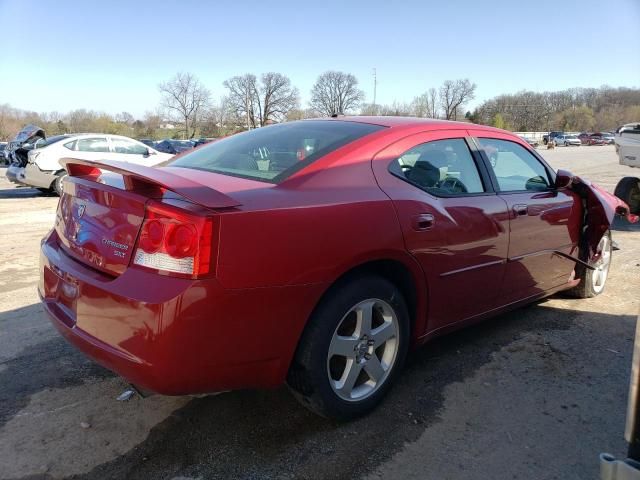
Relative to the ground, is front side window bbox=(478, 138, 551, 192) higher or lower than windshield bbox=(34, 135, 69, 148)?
lower

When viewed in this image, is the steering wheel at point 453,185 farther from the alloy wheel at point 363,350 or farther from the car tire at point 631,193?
the car tire at point 631,193

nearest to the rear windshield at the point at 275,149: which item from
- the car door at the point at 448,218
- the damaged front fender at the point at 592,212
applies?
the car door at the point at 448,218

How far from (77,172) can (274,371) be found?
1501 mm

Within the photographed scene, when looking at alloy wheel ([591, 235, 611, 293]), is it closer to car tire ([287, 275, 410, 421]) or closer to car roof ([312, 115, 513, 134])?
car roof ([312, 115, 513, 134])

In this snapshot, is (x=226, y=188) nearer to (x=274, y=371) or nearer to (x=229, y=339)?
(x=229, y=339)

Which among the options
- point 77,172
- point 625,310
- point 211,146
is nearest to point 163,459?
point 77,172

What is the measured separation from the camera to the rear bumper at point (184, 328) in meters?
2.01

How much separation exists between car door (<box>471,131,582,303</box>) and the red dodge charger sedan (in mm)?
26

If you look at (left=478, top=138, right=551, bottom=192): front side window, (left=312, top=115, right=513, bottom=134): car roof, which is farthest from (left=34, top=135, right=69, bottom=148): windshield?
(left=478, top=138, right=551, bottom=192): front side window

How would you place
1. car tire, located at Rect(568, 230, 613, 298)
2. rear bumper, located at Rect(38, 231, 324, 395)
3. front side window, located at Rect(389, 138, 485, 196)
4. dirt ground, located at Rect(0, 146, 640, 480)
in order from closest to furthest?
rear bumper, located at Rect(38, 231, 324, 395) < dirt ground, located at Rect(0, 146, 640, 480) < front side window, located at Rect(389, 138, 485, 196) < car tire, located at Rect(568, 230, 613, 298)

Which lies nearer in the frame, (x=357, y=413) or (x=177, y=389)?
(x=177, y=389)

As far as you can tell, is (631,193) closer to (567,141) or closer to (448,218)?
(448,218)

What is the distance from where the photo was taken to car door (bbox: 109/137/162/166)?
1251 cm

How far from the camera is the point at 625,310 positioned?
177 inches
